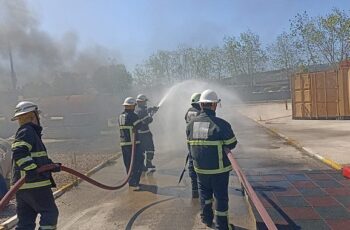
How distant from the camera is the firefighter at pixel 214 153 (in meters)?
4.48

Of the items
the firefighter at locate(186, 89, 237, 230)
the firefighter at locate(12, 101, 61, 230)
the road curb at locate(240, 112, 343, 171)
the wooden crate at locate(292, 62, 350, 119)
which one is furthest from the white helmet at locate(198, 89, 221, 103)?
the wooden crate at locate(292, 62, 350, 119)

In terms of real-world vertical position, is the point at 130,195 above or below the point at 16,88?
below

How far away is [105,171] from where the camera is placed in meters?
9.27

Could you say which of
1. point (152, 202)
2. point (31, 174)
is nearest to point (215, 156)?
point (31, 174)

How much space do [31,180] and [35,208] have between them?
0.99 ft

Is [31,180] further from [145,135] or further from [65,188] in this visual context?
[145,135]

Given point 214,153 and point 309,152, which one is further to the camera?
point 309,152

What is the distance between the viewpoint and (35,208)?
404cm

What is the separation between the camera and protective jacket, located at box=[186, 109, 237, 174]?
4.48 metres

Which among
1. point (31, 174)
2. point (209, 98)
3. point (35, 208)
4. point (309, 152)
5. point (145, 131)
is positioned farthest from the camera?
point (309, 152)

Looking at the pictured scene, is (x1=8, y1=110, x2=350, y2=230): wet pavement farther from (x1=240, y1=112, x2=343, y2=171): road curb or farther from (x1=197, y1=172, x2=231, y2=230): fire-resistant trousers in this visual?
(x1=197, y1=172, x2=231, y2=230): fire-resistant trousers

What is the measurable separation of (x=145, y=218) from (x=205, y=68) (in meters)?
47.6

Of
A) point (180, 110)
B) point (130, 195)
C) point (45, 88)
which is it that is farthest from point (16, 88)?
point (130, 195)

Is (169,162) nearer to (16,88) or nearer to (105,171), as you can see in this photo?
(105,171)
